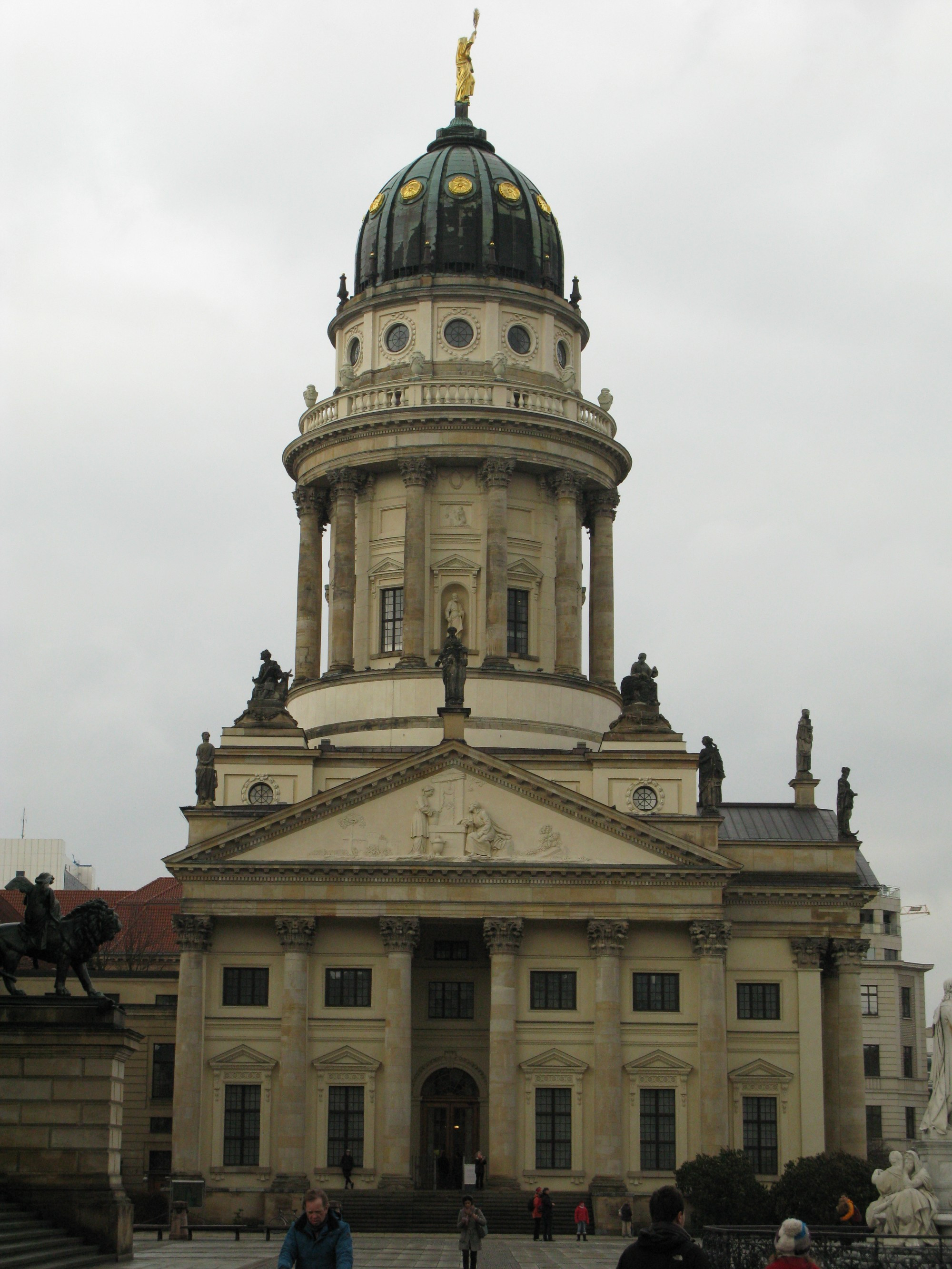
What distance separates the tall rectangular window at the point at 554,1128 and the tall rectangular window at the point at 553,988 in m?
2.93

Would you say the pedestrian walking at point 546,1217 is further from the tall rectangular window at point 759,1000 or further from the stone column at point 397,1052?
the tall rectangular window at point 759,1000

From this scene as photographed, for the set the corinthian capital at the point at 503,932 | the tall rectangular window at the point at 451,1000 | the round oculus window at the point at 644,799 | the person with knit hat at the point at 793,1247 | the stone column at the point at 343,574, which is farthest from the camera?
the stone column at the point at 343,574

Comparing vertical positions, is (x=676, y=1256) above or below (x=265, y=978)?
below

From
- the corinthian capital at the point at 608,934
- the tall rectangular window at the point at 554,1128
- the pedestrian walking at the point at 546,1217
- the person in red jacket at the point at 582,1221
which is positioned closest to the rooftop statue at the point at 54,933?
the pedestrian walking at the point at 546,1217

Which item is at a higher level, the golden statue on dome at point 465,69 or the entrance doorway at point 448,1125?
the golden statue on dome at point 465,69

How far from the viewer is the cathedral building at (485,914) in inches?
2616

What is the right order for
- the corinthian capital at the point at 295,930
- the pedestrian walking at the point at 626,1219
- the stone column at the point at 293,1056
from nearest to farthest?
the pedestrian walking at the point at 626,1219 → the stone column at the point at 293,1056 → the corinthian capital at the point at 295,930

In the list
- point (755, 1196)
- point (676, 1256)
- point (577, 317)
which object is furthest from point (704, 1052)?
point (676, 1256)

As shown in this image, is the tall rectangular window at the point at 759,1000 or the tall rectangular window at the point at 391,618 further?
the tall rectangular window at the point at 391,618

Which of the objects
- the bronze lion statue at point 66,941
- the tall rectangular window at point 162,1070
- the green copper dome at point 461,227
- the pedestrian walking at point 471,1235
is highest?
the green copper dome at point 461,227

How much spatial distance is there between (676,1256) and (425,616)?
61863 mm

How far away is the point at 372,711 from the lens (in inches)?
2997

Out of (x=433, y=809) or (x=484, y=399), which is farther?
(x=484, y=399)

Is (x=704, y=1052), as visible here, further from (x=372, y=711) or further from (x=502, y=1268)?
(x=502, y=1268)
